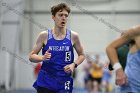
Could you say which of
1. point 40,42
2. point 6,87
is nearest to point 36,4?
point 6,87

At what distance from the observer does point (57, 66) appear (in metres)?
6.21

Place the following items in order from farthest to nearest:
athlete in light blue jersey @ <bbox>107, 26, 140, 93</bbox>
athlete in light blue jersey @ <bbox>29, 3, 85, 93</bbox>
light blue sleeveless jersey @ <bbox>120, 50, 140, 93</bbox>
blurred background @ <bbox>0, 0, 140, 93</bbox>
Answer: blurred background @ <bbox>0, 0, 140, 93</bbox>
athlete in light blue jersey @ <bbox>29, 3, 85, 93</bbox>
light blue sleeveless jersey @ <bbox>120, 50, 140, 93</bbox>
athlete in light blue jersey @ <bbox>107, 26, 140, 93</bbox>

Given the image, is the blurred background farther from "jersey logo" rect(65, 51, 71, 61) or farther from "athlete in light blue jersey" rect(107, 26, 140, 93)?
"athlete in light blue jersey" rect(107, 26, 140, 93)

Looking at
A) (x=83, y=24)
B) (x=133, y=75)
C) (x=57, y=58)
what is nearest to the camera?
(x=133, y=75)

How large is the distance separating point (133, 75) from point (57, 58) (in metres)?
1.82

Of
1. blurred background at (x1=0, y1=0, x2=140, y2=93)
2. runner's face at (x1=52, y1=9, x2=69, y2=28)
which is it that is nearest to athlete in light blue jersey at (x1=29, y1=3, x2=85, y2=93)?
runner's face at (x1=52, y1=9, x2=69, y2=28)

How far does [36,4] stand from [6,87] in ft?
20.4

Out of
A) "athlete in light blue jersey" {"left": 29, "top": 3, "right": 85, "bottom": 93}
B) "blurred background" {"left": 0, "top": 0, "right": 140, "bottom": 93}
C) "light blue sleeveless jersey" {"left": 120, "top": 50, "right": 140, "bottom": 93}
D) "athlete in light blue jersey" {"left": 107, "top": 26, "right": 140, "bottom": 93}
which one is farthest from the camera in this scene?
"blurred background" {"left": 0, "top": 0, "right": 140, "bottom": 93}

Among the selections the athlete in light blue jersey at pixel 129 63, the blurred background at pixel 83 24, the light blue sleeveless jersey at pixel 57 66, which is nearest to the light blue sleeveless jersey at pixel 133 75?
the athlete in light blue jersey at pixel 129 63

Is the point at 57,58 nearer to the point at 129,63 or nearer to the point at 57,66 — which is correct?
the point at 57,66

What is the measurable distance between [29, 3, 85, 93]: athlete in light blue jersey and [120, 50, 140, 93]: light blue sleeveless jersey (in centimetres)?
161

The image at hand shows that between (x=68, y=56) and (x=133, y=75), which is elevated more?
(x=68, y=56)

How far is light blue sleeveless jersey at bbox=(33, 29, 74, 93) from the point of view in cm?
620

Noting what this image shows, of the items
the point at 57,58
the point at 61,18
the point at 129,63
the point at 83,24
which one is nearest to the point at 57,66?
the point at 57,58
